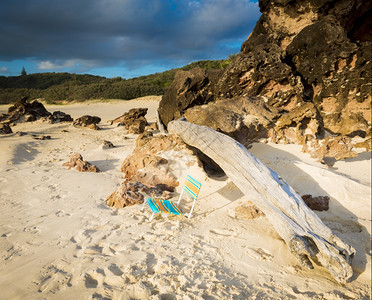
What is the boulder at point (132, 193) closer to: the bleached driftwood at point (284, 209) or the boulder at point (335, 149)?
the bleached driftwood at point (284, 209)

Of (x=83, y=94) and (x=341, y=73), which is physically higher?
(x=83, y=94)

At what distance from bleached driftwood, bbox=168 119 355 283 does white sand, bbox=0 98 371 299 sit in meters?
0.24

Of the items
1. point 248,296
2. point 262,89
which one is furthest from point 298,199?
point 262,89

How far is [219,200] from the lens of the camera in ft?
16.2

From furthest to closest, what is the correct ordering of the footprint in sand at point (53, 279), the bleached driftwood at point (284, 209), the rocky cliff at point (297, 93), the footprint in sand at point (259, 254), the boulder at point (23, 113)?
→ the boulder at point (23, 113) → the rocky cliff at point (297, 93) → the footprint in sand at point (259, 254) → the bleached driftwood at point (284, 209) → the footprint in sand at point (53, 279)

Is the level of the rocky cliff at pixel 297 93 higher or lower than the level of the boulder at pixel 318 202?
higher

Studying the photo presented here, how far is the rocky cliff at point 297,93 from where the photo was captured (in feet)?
21.4

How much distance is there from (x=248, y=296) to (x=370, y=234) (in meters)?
3.05

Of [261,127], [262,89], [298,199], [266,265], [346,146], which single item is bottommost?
[266,265]

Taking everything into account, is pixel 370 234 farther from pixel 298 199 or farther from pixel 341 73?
pixel 341 73

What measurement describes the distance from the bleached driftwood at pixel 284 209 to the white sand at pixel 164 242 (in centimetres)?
24

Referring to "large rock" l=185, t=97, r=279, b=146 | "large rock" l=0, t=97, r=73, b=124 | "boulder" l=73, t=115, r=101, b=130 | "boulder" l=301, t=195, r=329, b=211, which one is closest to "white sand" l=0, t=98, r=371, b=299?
"boulder" l=301, t=195, r=329, b=211

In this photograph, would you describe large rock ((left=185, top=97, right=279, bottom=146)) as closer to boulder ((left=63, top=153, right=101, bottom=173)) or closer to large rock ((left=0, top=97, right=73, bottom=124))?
boulder ((left=63, top=153, right=101, bottom=173))

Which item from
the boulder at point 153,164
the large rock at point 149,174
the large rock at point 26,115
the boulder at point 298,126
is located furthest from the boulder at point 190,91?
the large rock at point 26,115
